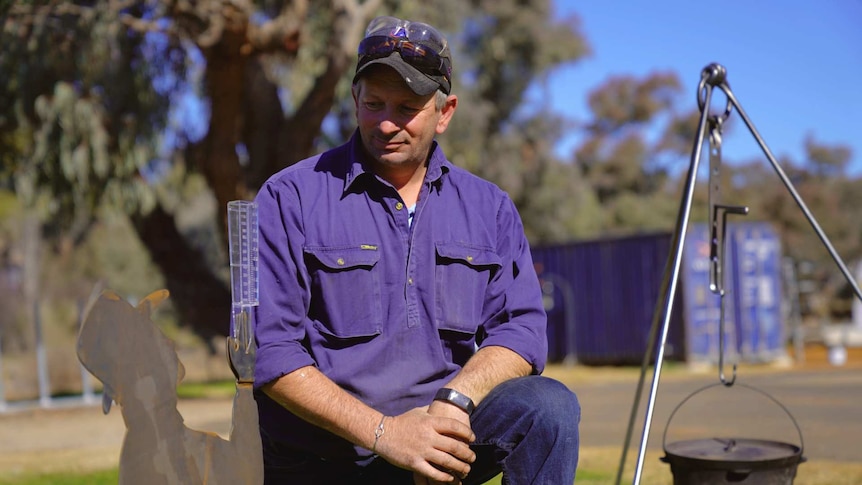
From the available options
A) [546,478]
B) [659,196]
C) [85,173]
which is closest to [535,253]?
[85,173]

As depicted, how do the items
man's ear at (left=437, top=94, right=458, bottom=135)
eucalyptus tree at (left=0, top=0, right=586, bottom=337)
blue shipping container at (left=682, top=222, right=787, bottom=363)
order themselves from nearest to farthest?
man's ear at (left=437, top=94, right=458, bottom=135) < eucalyptus tree at (left=0, top=0, right=586, bottom=337) < blue shipping container at (left=682, top=222, right=787, bottom=363)

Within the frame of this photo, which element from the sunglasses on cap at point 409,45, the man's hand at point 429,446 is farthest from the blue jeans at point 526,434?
the sunglasses on cap at point 409,45

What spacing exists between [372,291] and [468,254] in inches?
11.8

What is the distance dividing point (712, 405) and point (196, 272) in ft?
28.0

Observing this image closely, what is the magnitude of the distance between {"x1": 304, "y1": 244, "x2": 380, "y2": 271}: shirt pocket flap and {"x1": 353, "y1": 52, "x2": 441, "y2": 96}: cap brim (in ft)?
1.48

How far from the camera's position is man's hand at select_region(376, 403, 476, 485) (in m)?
2.36

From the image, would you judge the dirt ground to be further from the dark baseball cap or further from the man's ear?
the dark baseball cap

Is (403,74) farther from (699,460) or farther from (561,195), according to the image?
(561,195)

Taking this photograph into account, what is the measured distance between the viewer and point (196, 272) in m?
15.5

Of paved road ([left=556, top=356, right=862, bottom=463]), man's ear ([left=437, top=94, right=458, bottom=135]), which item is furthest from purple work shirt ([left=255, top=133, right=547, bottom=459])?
paved road ([left=556, top=356, right=862, bottom=463])

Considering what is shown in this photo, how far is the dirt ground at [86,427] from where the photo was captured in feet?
24.1

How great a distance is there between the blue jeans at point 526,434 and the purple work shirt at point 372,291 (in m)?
0.17

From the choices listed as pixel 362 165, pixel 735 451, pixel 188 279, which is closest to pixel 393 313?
pixel 362 165

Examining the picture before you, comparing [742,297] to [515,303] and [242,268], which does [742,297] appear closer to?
[515,303]
